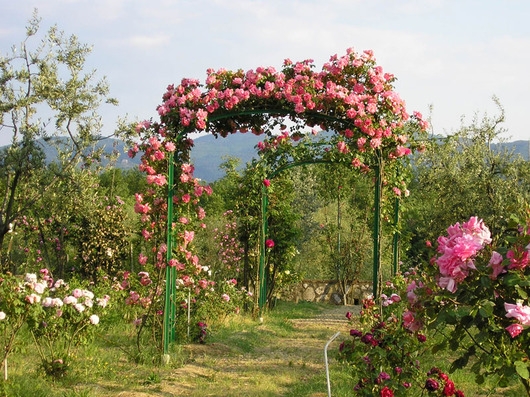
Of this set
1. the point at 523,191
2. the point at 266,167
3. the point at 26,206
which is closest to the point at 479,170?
the point at 523,191

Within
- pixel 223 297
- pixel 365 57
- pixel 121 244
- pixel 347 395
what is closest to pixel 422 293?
pixel 347 395

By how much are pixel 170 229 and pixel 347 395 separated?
2.65m

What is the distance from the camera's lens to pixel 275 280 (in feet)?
40.1

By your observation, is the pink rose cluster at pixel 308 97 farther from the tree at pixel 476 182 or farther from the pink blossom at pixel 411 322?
the pink blossom at pixel 411 322

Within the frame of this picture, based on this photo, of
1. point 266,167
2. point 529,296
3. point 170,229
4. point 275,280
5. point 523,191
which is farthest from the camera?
point 275,280

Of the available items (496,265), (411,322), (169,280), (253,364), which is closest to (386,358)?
(411,322)

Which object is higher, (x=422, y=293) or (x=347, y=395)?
(x=422, y=293)

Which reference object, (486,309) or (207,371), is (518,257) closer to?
(486,309)

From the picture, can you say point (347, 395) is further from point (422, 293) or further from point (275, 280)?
point (275, 280)

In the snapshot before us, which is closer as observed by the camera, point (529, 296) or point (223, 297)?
point (529, 296)

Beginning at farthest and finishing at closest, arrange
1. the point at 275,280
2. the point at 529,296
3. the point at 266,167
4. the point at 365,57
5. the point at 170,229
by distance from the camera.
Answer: the point at 275,280 < the point at 266,167 < the point at 365,57 < the point at 170,229 < the point at 529,296

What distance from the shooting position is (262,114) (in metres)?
7.79

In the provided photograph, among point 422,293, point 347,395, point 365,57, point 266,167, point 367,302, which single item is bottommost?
point 347,395

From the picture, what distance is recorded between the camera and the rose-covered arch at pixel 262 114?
689cm
